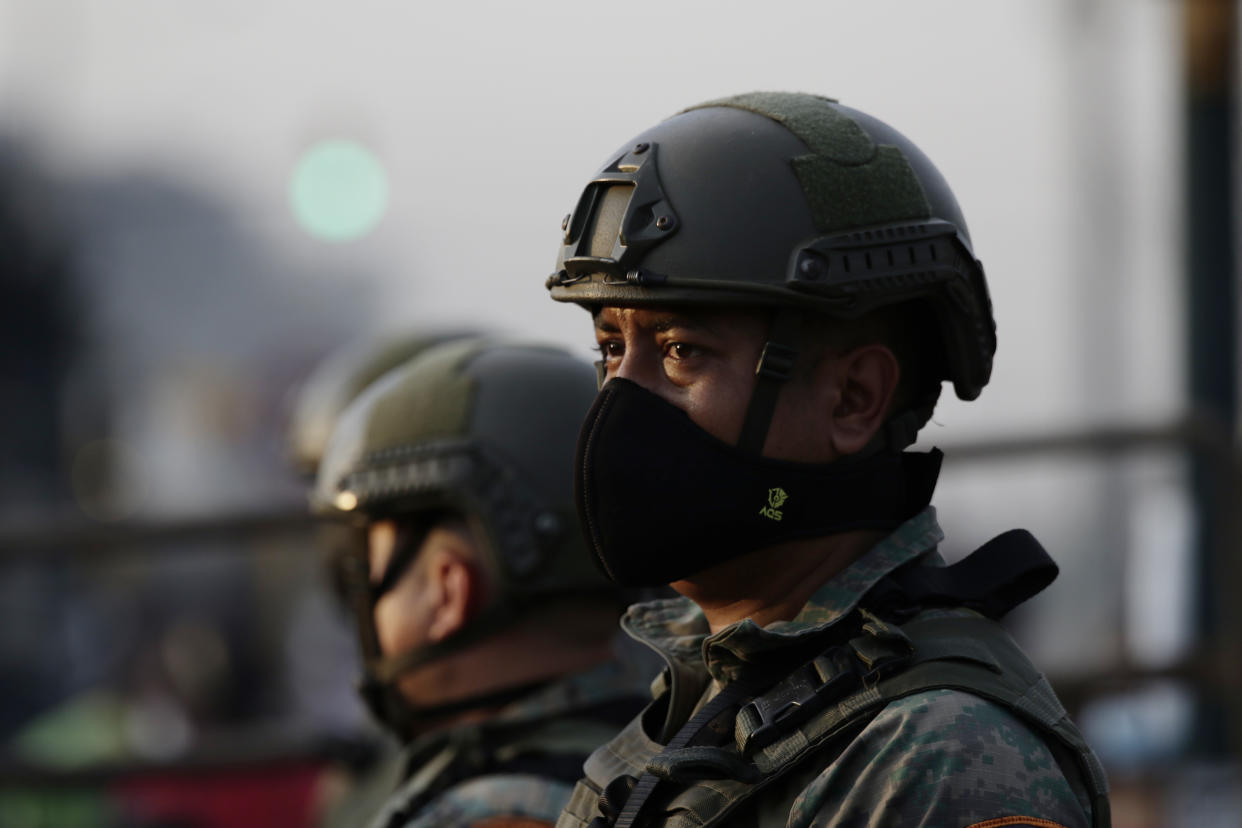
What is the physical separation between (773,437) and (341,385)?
3.59m

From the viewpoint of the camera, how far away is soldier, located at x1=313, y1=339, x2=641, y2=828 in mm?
3564

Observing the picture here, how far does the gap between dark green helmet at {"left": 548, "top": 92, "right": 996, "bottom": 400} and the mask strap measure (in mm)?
34

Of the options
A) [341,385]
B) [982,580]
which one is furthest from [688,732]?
[341,385]

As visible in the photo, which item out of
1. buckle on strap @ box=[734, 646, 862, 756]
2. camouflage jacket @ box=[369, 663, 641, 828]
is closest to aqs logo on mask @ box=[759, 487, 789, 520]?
buckle on strap @ box=[734, 646, 862, 756]

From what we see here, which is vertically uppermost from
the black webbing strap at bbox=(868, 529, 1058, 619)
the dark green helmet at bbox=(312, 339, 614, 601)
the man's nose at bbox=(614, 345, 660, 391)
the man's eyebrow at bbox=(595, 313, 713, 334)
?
the man's eyebrow at bbox=(595, 313, 713, 334)

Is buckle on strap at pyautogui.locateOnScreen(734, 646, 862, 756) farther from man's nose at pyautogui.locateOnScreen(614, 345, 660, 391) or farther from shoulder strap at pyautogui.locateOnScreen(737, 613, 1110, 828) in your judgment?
man's nose at pyautogui.locateOnScreen(614, 345, 660, 391)

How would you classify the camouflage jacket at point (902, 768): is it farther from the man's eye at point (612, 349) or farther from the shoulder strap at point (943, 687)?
the man's eye at point (612, 349)

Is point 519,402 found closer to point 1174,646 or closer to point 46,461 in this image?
point 1174,646

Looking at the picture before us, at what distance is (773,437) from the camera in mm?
2426

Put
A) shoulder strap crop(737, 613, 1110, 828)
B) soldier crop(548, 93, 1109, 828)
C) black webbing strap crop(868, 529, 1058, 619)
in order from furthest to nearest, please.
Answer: black webbing strap crop(868, 529, 1058, 619) → soldier crop(548, 93, 1109, 828) → shoulder strap crop(737, 613, 1110, 828)

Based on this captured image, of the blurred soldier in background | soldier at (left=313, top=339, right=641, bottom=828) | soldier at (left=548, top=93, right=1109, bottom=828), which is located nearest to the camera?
soldier at (left=548, top=93, right=1109, bottom=828)

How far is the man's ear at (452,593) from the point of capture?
364 cm

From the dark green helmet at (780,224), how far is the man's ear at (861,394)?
0.10 metres

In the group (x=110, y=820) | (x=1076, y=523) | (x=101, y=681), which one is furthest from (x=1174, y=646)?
(x=101, y=681)
